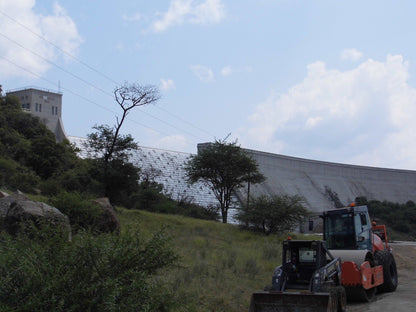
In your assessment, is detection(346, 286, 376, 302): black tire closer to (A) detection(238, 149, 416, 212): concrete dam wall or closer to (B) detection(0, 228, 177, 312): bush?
(B) detection(0, 228, 177, 312): bush

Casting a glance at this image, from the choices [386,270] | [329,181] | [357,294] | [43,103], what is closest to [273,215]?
[386,270]

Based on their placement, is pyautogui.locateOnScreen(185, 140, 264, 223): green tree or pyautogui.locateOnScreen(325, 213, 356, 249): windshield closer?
pyautogui.locateOnScreen(325, 213, 356, 249): windshield

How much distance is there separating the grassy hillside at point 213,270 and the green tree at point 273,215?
12.1ft

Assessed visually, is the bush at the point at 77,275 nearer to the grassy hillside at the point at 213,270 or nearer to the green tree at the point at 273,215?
the grassy hillside at the point at 213,270

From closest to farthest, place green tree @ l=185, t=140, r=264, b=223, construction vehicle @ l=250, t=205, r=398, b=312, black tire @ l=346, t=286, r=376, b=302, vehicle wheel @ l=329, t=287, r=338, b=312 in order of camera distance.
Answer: construction vehicle @ l=250, t=205, r=398, b=312
vehicle wheel @ l=329, t=287, r=338, b=312
black tire @ l=346, t=286, r=376, b=302
green tree @ l=185, t=140, r=264, b=223

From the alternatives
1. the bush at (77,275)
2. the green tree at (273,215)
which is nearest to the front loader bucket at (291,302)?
the bush at (77,275)

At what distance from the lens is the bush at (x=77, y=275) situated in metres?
6.00

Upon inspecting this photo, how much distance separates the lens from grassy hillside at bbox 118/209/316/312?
11570mm

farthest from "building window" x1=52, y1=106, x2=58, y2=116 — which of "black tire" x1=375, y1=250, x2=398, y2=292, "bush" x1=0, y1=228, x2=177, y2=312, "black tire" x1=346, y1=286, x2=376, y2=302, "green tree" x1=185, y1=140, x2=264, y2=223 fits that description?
"bush" x1=0, y1=228, x2=177, y2=312

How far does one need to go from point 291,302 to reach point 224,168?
1325 inches

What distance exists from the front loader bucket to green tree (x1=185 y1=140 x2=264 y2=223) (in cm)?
3316

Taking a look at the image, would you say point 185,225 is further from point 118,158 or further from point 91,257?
point 91,257

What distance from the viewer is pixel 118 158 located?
32.4m

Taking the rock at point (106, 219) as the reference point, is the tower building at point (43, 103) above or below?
above
